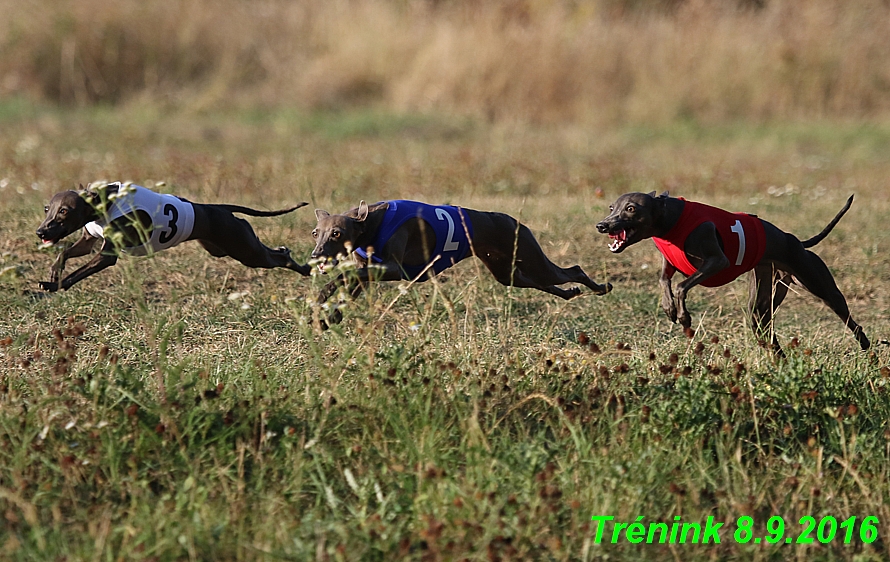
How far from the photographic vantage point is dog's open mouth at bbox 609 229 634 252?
5.36 meters

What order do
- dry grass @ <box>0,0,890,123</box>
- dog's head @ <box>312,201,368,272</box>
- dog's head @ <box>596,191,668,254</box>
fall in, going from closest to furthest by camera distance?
dog's head @ <box>312,201,368,272</box> < dog's head @ <box>596,191,668,254</box> < dry grass @ <box>0,0,890,123</box>

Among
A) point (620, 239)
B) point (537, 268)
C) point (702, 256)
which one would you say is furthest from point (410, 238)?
point (702, 256)

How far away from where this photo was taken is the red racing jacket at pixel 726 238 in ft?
17.8

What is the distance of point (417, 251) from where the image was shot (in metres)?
5.57

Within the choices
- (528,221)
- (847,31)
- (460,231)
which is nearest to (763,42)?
(847,31)

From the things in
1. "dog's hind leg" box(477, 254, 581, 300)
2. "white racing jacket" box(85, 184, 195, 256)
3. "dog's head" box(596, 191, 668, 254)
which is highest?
"dog's head" box(596, 191, 668, 254)

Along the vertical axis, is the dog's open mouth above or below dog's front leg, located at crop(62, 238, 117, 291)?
above

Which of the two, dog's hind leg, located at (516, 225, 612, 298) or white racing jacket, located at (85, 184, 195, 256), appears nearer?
white racing jacket, located at (85, 184, 195, 256)

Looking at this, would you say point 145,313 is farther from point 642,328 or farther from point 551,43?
point 551,43

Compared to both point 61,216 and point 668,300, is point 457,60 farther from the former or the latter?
point 61,216

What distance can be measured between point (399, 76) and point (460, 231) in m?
10.8

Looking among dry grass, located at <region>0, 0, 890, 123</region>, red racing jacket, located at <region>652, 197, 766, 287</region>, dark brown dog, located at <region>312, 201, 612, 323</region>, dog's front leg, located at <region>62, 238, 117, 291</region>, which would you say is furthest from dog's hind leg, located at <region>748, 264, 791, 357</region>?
dry grass, located at <region>0, 0, 890, 123</region>

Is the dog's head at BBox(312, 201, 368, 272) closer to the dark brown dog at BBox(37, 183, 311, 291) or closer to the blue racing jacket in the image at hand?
the blue racing jacket

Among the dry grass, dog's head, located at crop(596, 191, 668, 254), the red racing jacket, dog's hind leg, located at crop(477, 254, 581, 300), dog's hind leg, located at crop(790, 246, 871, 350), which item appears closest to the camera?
dog's head, located at crop(596, 191, 668, 254)
